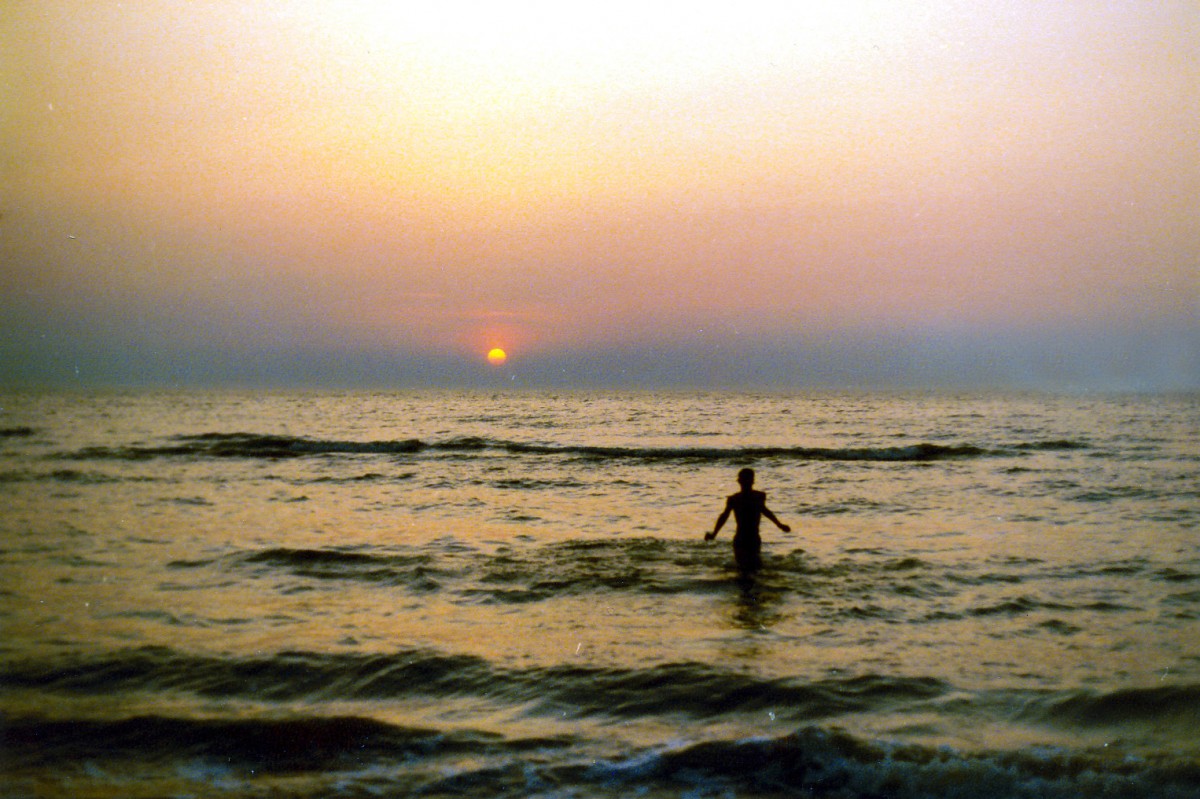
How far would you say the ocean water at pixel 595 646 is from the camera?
6.32 metres

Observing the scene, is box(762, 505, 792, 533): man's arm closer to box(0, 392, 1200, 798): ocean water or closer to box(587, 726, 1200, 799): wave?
box(0, 392, 1200, 798): ocean water

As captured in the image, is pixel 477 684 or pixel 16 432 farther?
pixel 16 432

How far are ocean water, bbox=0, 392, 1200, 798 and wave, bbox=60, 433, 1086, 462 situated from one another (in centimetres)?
1198

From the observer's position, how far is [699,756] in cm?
641

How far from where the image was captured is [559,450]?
121 feet

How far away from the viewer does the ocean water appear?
249 inches

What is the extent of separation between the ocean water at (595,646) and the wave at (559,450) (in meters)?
12.0

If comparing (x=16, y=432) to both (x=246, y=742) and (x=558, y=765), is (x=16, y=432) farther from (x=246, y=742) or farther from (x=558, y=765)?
(x=558, y=765)

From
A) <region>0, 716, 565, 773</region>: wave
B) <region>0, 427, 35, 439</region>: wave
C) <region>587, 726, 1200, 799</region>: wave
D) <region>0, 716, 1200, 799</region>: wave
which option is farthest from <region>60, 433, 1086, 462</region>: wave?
<region>587, 726, 1200, 799</region>: wave

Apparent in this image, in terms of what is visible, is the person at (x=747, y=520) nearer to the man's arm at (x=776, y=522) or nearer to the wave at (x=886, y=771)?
the man's arm at (x=776, y=522)

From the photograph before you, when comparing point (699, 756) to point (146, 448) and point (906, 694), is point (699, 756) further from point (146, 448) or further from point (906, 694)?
point (146, 448)

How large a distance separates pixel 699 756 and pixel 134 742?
4655 millimetres

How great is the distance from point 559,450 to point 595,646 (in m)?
27.7

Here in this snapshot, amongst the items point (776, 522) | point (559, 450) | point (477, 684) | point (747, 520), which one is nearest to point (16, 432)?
point (559, 450)
